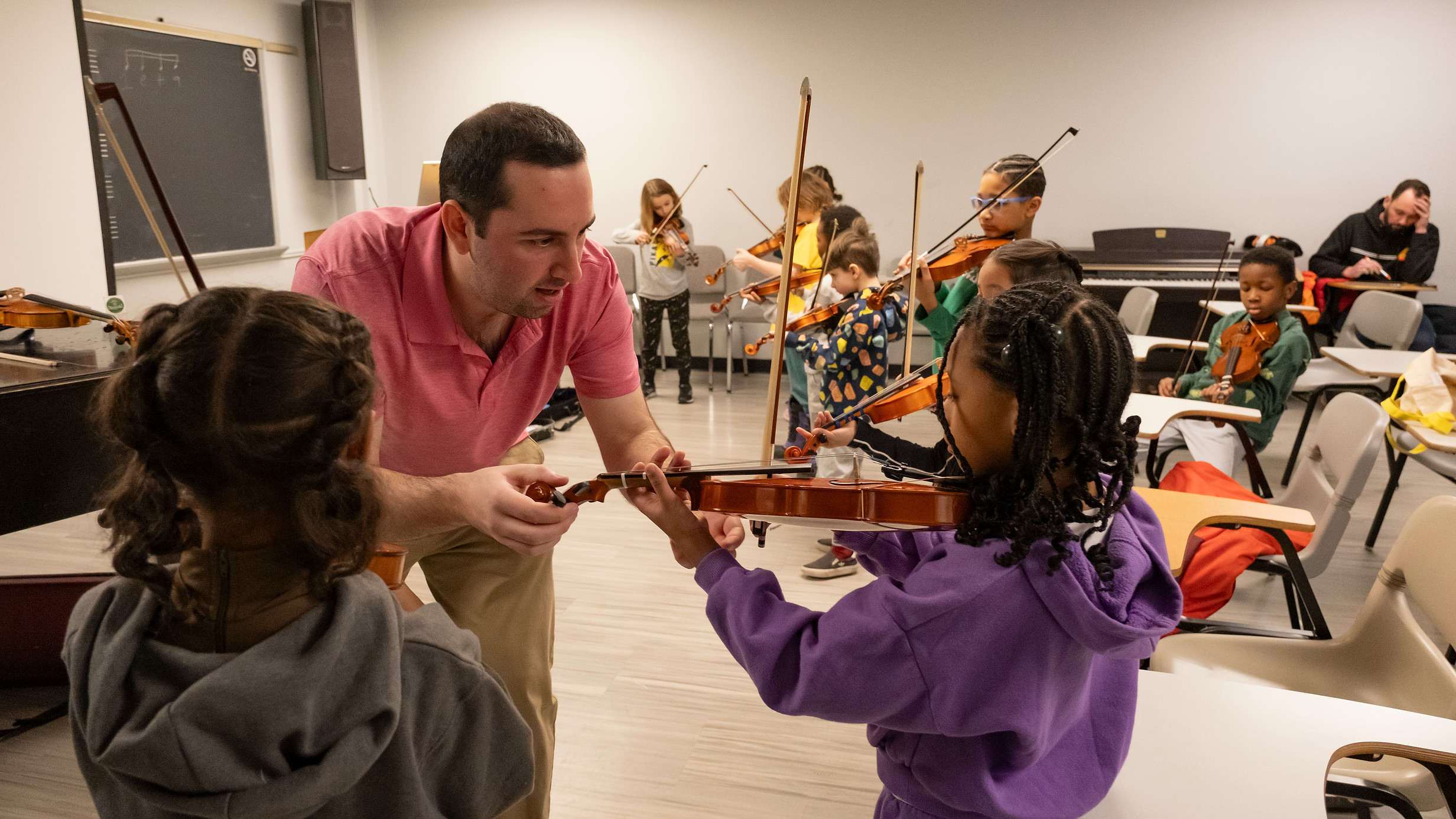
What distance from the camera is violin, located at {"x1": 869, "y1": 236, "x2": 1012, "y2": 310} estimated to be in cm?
313

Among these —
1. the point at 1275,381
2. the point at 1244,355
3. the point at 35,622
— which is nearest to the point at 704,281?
the point at 1244,355

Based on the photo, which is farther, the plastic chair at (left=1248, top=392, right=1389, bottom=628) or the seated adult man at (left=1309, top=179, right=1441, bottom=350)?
the seated adult man at (left=1309, top=179, right=1441, bottom=350)

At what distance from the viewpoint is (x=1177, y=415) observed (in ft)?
8.86

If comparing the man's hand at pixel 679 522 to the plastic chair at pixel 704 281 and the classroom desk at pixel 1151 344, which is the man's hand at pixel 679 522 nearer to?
the classroom desk at pixel 1151 344

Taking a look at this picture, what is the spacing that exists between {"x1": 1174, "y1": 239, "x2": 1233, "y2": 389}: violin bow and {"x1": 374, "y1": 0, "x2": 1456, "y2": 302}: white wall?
76 cm

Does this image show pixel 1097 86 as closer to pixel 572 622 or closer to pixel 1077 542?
pixel 572 622

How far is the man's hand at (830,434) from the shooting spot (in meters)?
2.21

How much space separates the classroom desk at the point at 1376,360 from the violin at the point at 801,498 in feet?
10.2

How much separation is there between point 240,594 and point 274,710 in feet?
0.37

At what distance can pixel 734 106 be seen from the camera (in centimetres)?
632

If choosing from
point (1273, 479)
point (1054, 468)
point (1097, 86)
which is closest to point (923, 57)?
point (1097, 86)

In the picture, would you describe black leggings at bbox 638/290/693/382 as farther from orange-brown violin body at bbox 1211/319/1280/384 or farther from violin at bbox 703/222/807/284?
orange-brown violin body at bbox 1211/319/1280/384

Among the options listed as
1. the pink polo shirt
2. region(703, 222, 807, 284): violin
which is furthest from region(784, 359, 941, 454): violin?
region(703, 222, 807, 284): violin

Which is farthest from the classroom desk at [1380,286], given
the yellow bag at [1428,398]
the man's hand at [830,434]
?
the man's hand at [830,434]
